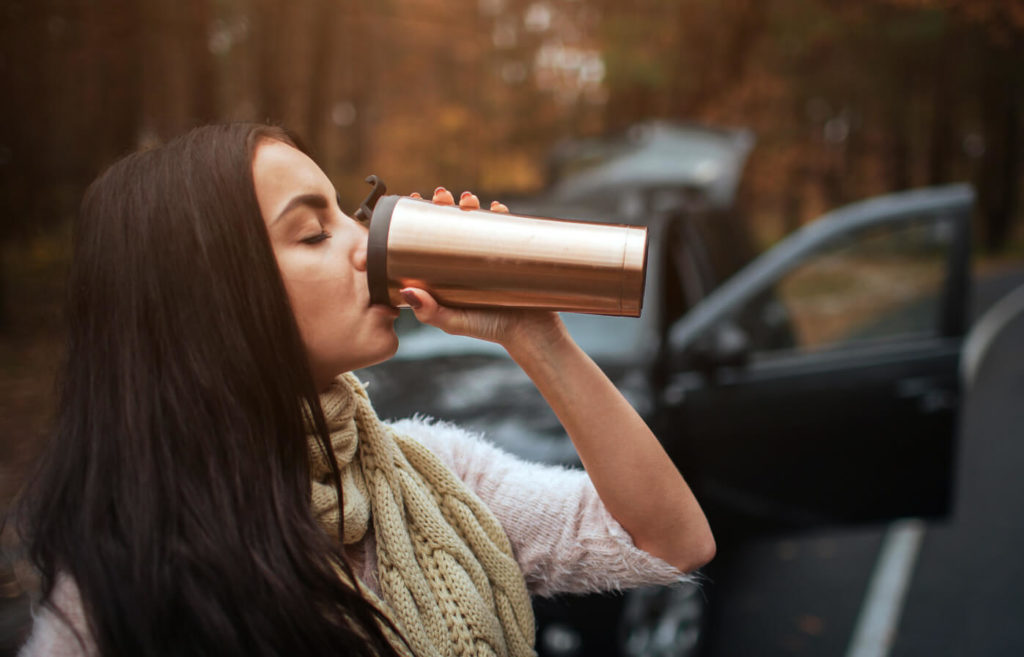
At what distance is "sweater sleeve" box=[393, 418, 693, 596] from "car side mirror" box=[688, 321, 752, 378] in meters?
2.08

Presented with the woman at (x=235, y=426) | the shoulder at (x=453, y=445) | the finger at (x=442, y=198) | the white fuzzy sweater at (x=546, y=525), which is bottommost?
the white fuzzy sweater at (x=546, y=525)

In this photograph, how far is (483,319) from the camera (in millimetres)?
1146

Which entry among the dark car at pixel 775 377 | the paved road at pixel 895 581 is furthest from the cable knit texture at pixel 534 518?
the paved road at pixel 895 581

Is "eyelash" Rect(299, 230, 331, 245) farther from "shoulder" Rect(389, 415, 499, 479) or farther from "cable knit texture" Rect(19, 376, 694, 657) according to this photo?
"shoulder" Rect(389, 415, 499, 479)

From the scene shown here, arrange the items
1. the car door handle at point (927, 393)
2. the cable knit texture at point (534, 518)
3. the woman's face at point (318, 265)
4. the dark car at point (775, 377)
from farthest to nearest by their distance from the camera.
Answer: the car door handle at point (927, 393) → the dark car at point (775, 377) → the cable knit texture at point (534, 518) → the woman's face at point (318, 265)

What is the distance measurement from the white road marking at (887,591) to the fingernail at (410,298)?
322 cm

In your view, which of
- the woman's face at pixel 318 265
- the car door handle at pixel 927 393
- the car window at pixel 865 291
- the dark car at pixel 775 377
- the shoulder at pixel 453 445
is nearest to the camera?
the woman's face at pixel 318 265

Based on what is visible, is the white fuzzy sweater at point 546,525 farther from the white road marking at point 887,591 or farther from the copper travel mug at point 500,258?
the white road marking at point 887,591

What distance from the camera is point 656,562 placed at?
4.29 feet

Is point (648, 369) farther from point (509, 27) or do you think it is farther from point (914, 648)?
point (509, 27)

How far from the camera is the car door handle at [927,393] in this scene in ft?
12.0

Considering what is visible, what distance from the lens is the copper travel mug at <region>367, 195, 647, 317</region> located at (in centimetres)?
107

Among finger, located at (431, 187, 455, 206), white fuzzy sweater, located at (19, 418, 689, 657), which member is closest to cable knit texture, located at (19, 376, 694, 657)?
white fuzzy sweater, located at (19, 418, 689, 657)

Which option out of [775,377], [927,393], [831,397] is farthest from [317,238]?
[927,393]
